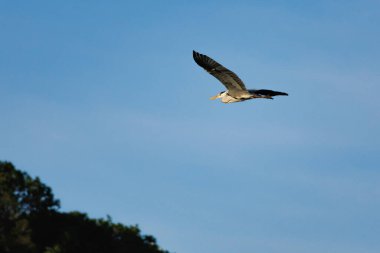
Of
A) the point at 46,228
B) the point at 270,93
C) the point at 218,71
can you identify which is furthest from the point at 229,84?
the point at 46,228

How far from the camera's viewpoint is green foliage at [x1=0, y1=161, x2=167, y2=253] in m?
46.8

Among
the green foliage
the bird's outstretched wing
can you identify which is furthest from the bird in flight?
the green foliage

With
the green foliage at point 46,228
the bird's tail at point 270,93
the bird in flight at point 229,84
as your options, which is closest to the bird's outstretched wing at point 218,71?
the bird in flight at point 229,84

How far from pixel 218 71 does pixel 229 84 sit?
2.21 metres

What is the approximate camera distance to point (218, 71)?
156ft

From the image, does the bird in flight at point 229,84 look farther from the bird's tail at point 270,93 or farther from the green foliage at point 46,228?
the green foliage at point 46,228

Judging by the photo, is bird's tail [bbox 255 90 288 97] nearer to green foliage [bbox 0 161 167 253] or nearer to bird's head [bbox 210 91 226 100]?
bird's head [bbox 210 91 226 100]

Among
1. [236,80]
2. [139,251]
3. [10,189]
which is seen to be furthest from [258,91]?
[10,189]

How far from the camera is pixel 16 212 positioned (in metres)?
A: 48.2

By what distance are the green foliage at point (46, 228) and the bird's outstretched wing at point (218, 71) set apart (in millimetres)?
12901

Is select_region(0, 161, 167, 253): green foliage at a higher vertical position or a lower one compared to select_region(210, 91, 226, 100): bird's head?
lower

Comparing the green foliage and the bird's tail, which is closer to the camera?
the green foliage

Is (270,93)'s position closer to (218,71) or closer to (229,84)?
(229,84)

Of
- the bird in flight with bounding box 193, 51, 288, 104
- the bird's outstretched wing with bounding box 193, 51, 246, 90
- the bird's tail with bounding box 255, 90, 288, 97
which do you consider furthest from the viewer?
the bird's tail with bounding box 255, 90, 288, 97
